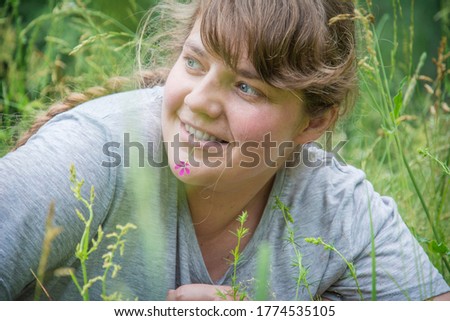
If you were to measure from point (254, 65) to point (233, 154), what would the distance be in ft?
0.69

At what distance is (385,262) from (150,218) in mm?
692

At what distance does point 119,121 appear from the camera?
5.33 ft

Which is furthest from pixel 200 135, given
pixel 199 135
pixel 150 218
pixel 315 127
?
pixel 315 127

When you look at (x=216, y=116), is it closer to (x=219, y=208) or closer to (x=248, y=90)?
(x=248, y=90)

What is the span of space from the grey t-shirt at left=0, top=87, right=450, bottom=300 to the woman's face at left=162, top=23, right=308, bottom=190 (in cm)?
10

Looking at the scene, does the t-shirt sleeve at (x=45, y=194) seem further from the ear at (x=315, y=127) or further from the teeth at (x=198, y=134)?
the ear at (x=315, y=127)

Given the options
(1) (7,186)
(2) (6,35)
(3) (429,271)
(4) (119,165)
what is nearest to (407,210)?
(3) (429,271)

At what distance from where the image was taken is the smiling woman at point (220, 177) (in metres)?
1.48

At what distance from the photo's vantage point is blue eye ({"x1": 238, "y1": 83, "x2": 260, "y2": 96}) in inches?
61.3

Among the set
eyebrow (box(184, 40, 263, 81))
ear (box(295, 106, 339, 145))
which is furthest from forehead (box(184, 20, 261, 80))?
ear (box(295, 106, 339, 145))

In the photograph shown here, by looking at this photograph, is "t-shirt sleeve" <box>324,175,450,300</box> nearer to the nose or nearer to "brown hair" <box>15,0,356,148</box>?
"brown hair" <box>15,0,356,148</box>
